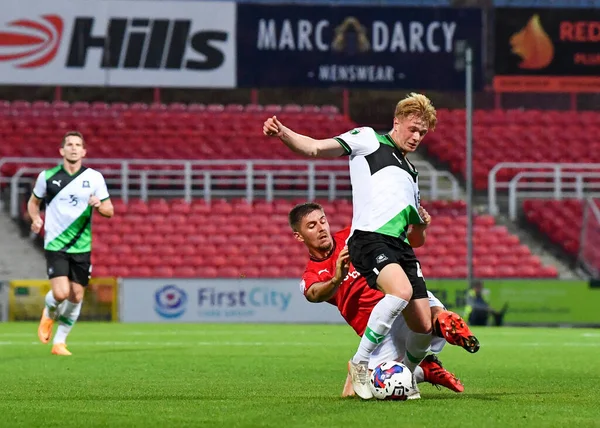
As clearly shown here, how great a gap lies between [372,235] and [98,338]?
9.53 meters

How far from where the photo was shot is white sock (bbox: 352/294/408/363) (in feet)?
25.4

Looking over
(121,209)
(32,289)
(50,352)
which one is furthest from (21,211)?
(50,352)

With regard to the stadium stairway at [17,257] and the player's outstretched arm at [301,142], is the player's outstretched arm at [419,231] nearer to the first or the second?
the player's outstretched arm at [301,142]

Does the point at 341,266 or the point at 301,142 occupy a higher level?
the point at 301,142

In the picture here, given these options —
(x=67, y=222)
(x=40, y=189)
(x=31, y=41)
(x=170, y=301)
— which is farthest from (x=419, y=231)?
(x=31, y=41)

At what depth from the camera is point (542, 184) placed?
2942 cm

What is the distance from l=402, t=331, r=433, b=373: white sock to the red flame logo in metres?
25.7

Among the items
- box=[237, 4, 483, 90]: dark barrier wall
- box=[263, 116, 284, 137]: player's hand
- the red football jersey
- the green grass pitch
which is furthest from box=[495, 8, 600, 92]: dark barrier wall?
box=[263, 116, 284, 137]: player's hand

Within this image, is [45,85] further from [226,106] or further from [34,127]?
[226,106]

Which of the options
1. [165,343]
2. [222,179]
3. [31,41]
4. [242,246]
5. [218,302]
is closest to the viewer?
[165,343]

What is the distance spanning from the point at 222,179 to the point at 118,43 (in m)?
5.02

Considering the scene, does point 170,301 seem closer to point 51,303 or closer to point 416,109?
point 51,303

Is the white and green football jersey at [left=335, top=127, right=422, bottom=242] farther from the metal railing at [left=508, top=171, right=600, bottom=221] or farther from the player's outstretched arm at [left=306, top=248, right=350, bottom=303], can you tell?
the metal railing at [left=508, top=171, right=600, bottom=221]

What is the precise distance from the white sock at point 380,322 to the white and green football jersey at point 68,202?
5.71 metres
